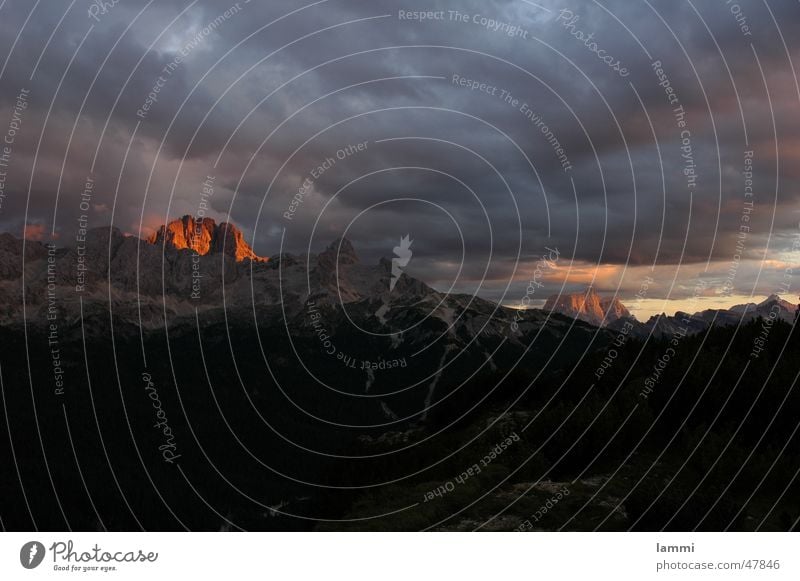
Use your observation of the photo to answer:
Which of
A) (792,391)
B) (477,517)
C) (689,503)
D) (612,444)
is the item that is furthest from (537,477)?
(792,391)

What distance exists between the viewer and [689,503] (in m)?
24.8

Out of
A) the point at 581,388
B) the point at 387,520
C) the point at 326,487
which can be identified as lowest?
the point at 326,487

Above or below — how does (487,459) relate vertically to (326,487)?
above

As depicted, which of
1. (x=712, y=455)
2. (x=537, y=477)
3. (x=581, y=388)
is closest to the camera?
(x=712, y=455)

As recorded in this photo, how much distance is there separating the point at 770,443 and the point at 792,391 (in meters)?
4.52

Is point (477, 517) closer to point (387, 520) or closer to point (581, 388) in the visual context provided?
point (387, 520)
